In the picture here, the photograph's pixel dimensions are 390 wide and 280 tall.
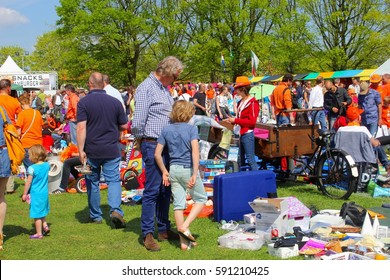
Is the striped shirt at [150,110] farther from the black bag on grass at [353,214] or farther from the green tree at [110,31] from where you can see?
the green tree at [110,31]

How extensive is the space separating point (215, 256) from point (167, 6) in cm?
4094

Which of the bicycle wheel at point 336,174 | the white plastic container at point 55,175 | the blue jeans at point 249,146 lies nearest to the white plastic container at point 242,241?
the bicycle wheel at point 336,174

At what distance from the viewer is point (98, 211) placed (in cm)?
700

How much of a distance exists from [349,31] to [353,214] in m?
37.9

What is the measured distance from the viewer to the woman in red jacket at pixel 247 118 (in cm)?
816

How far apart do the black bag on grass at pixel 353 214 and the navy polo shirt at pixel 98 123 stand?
2948 millimetres

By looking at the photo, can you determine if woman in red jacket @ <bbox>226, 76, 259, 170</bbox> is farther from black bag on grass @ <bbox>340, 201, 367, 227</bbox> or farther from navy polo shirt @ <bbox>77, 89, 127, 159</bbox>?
navy polo shirt @ <bbox>77, 89, 127, 159</bbox>

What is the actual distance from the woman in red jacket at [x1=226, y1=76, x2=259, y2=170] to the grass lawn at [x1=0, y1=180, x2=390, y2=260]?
0.83 meters

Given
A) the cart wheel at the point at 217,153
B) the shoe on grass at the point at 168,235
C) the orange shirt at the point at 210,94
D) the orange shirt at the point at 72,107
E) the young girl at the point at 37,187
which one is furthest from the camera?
the orange shirt at the point at 210,94

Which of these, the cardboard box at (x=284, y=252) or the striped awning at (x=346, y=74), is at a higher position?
the striped awning at (x=346, y=74)

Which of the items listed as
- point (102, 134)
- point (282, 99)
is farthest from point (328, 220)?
point (282, 99)

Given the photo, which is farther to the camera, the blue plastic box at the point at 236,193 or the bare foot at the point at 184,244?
the blue plastic box at the point at 236,193

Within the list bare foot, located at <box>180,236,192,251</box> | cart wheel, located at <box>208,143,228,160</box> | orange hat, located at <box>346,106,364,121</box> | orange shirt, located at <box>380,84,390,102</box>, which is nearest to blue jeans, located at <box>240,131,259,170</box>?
cart wheel, located at <box>208,143,228,160</box>

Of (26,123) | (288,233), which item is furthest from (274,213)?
(26,123)
